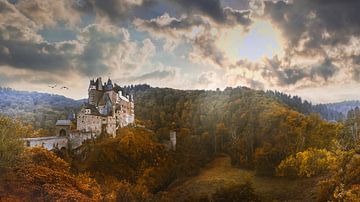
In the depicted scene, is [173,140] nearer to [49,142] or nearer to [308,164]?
[308,164]

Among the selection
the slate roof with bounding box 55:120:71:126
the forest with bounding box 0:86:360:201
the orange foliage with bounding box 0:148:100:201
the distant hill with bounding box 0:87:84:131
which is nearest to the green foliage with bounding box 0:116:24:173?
the forest with bounding box 0:86:360:201

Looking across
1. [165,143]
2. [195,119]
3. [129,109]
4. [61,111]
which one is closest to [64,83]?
[61,111]

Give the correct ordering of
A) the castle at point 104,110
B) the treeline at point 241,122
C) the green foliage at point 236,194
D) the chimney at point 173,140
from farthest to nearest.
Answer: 1. the chimney at point 173,140
2. the treeline at point 241,122
3. the castle at point 104,110
4. the green foliage at point 236,194

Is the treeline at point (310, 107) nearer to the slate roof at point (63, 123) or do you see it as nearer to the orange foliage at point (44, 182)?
the slate roof at point (63, 123)

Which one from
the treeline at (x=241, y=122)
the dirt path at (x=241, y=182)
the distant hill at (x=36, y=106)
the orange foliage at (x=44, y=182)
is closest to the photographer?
the orange foliage at (x=44, y=182)

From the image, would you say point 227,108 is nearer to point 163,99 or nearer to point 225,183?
point 163,99

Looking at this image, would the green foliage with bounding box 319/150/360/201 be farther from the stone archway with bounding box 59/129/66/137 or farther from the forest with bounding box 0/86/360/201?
the stone archway with bounding box 59/129/66/137

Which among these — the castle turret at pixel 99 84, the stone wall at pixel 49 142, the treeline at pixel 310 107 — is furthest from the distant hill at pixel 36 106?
the treeline at pixel 310 107
